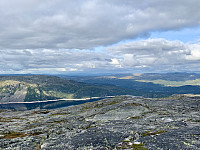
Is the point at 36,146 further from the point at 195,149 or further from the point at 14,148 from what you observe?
the point at 195,149

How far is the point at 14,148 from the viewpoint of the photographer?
39.8m

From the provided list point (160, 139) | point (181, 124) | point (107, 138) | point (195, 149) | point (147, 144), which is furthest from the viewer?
point (181, 124)

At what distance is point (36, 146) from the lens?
40.6 m

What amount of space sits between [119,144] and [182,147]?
1226cm

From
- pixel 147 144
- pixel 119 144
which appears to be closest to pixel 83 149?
pixel 119 144

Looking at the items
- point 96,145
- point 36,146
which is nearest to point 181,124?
point 96,145

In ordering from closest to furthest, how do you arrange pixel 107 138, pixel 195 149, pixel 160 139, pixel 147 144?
pixel 195 149, pixel 147 144, pixel 160 139, pixel 107 138

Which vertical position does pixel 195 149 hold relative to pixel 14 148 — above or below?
above

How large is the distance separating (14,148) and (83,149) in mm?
18969

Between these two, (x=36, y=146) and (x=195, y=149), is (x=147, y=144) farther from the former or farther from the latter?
(x=36, y=146)

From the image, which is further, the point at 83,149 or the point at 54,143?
the point at 54,143

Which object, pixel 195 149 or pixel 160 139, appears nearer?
pixel 195 149

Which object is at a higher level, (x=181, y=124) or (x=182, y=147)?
(x=182, y=147)

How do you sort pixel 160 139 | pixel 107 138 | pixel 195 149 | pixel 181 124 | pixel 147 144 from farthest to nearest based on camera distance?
pixel 181 124 < pixel 107 138 < pixel 160 139 < pixel 147 144 < pixel 195 149
